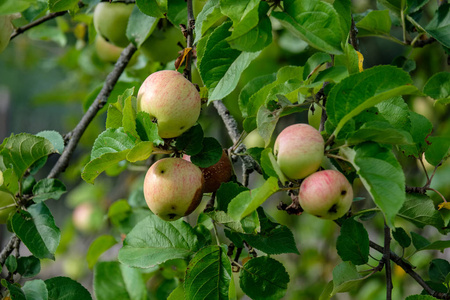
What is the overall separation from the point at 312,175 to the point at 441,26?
52 centimetres

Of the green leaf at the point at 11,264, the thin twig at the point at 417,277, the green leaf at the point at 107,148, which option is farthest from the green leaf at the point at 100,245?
the thin twig at the point at 417,277

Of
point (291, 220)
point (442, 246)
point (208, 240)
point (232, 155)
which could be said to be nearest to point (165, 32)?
point (232, 155)

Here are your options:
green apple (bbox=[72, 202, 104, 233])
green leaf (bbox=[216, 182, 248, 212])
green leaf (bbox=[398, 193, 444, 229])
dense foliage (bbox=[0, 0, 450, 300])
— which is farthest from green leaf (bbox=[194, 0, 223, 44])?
green apple (bbox=[72, 202, 104, 233])

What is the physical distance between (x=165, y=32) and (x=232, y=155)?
399mm

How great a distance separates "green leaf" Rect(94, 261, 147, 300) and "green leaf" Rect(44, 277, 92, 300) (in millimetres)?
165

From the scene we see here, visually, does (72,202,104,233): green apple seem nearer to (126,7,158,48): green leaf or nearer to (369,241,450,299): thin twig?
(126,7,158,48): green leaf

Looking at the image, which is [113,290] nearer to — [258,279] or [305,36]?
[258,279]

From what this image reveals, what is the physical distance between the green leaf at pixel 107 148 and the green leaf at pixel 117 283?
464 mm

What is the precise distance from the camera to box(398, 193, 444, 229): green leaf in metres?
0.75

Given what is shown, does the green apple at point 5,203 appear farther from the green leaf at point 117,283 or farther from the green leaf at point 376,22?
the green leaf at point 376,22

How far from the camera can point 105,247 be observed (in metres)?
1.18

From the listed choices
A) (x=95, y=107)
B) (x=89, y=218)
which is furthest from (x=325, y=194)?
(x=89, y=218)

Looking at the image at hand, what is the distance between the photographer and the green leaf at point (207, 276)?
2.21 ft

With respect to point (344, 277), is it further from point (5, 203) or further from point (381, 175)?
point (5, 203)
